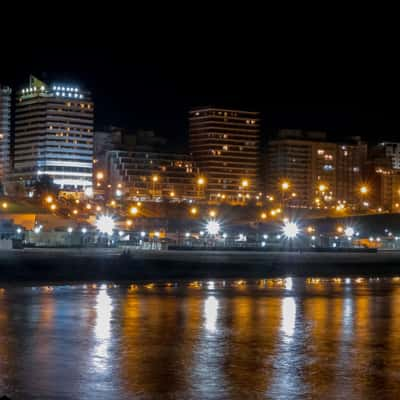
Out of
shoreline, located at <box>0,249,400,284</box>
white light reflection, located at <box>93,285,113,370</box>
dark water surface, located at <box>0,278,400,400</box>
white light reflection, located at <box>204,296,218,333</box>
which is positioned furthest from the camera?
shoreline, located at <box>0,249,400,284</box>

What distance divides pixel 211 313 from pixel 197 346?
7.42 metres

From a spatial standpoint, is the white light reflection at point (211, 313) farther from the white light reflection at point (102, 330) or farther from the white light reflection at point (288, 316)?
the white light reflection at point (102, 330)

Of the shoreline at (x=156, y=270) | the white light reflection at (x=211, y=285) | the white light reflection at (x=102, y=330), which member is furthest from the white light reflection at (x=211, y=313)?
the shoreline at (x=156, y=270)

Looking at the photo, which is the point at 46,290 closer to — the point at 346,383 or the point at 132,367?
the point at 132,367

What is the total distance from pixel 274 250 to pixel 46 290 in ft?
164

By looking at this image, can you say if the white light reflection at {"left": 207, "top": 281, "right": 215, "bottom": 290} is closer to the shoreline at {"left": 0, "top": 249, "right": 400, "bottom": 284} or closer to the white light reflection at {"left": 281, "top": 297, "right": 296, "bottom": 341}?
the shoreline at {"left": 0, "top": 249, "right": 400, "bottom": 284}

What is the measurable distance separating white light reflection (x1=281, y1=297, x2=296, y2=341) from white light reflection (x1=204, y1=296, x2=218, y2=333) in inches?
72.8

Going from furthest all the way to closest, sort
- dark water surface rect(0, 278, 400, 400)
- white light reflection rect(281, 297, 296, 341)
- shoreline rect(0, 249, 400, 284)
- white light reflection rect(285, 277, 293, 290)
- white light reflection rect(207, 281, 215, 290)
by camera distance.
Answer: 1. shoreline rect(0, 249, 400, 284)
2. white light reflection rect(285, 277, 293, 290)
3. white light reflection rect(207, 281, 215, 290)
4. white light reflection rect(281, 297, 296, 341)
5. dark water surface rect(0, 278, 400, 400)

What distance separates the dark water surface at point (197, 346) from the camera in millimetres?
15891

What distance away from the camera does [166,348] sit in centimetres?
2036

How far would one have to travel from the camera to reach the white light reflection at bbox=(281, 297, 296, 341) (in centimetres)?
2362

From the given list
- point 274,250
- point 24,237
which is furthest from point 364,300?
point 24,237

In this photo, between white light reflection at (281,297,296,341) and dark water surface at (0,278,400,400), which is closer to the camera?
dark water surface at (0,278,400,400)

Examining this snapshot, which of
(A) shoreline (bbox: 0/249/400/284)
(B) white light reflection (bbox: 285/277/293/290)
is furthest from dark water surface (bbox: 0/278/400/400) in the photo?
(A) shoreline (bbox: 0/249/400/284)
